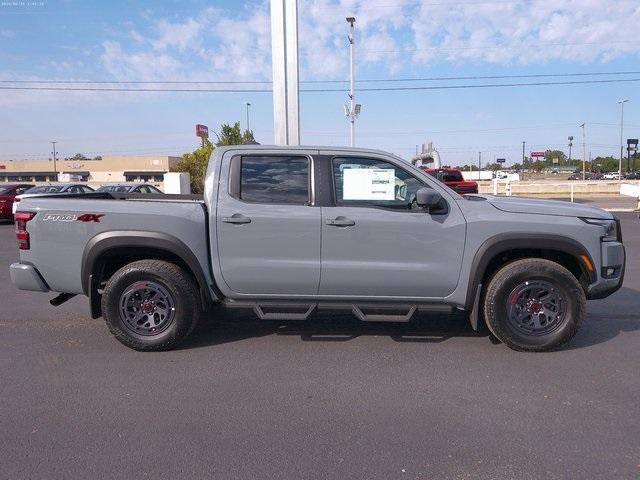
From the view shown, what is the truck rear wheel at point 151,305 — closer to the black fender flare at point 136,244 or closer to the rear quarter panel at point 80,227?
the black fender flare at point 136,244

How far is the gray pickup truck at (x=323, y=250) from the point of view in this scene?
4.82m

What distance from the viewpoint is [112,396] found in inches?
159

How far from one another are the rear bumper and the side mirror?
141 inches

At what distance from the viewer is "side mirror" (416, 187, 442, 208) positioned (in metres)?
4.66

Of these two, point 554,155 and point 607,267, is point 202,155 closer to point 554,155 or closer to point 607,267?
point 607,267

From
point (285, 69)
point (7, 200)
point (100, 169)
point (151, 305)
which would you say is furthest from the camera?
point (100, 169)

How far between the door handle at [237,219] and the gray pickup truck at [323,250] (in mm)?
13

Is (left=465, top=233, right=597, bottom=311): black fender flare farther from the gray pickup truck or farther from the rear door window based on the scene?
the rear door window

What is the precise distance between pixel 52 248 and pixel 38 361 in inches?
40.6

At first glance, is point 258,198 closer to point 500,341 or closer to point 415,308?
point 415,308

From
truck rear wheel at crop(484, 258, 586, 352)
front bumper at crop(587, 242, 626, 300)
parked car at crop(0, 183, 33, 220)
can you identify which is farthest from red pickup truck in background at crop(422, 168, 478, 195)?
truck rear wheel at crop(484, 258, 586, 352)

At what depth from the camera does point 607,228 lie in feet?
16.1

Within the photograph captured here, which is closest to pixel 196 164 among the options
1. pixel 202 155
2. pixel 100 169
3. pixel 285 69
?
pixel 202 155

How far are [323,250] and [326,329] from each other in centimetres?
123
